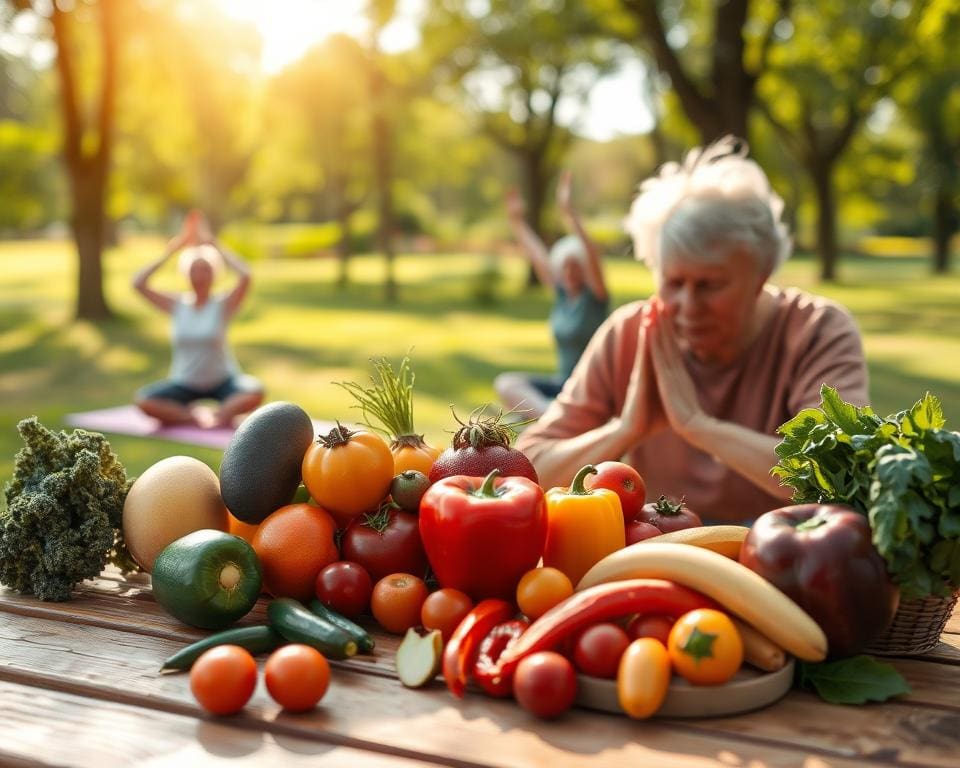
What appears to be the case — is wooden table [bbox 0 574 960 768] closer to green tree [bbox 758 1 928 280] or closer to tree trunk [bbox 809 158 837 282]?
green tree [bbox 758 1 928 280]

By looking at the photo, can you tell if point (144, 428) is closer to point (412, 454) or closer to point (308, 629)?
point (412, 454)

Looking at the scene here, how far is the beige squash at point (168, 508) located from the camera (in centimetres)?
225

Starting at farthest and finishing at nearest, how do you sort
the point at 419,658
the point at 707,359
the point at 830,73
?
the point at 830,73
the point at 707,359
the point at 419,658

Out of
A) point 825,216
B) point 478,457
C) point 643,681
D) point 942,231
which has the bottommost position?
point 643,681

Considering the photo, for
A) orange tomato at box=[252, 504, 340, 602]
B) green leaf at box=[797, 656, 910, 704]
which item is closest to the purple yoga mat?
orange tomato at box=[252, 504, 340, 602]

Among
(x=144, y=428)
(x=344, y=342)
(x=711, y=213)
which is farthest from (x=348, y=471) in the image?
(x=344, y=342)

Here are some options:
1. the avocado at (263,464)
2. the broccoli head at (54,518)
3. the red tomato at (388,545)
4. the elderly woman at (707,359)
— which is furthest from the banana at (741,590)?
the elderly woman at (707,359)

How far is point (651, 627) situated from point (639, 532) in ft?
1.31

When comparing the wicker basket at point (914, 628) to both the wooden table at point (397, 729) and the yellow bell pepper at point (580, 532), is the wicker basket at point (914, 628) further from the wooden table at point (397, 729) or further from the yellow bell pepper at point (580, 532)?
the yellow bell pepper at point (580, 532)

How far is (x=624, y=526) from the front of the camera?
7.02ft

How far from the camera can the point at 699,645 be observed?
164 centimetres

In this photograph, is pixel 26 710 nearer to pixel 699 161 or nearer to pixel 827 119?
pixel 699 161

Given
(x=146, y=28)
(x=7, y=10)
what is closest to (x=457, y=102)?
(x=146, y=28)

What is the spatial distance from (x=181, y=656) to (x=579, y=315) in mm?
7002
